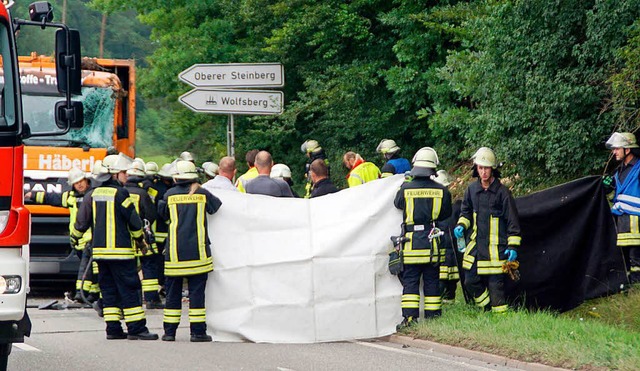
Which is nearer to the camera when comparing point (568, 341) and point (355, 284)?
point (568, 341)

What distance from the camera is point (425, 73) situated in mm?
21328

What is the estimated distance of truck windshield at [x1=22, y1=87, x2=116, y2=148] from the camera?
16.3m

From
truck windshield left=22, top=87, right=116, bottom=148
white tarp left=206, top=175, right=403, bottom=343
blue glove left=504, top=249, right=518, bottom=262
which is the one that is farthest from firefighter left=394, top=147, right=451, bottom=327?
truck windshield left=22, top=87, right=116, bottom=148

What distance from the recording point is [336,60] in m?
24.3

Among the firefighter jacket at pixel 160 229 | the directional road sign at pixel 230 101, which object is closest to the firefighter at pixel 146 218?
the firefighter jacket at pixel 160 229

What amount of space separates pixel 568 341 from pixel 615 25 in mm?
5422

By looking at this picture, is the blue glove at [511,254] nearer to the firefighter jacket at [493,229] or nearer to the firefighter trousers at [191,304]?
the firefighter jacket at [493,229]

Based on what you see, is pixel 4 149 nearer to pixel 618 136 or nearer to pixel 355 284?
pixel 355 284

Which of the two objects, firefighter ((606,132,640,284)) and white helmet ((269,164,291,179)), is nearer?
firefighter ((606,132,640,284))

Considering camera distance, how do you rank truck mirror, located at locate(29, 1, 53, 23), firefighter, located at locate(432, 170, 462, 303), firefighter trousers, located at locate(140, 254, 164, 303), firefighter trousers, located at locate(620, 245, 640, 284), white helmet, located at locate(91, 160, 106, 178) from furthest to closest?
firefighter trousers, located at locate(140, 254, 164, 303) < firefighter, located at locate(432, 170, 462, 303) < white helmet, located at locate(91, 160, 106, 178) < firefighter trousers, located at locate(620, 245, 640, 284) < truck mirror, located at locate(29, 1, 53, 23)

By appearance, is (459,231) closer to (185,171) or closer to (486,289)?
(486,289)

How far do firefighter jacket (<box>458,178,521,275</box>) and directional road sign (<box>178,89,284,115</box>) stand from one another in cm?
503

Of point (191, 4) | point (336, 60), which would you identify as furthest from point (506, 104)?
point (191, 4)

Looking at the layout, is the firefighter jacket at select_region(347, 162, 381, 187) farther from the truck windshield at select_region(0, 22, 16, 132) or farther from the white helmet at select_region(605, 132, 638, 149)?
the truck windshield at select_region(0, 22, 16, 132)
